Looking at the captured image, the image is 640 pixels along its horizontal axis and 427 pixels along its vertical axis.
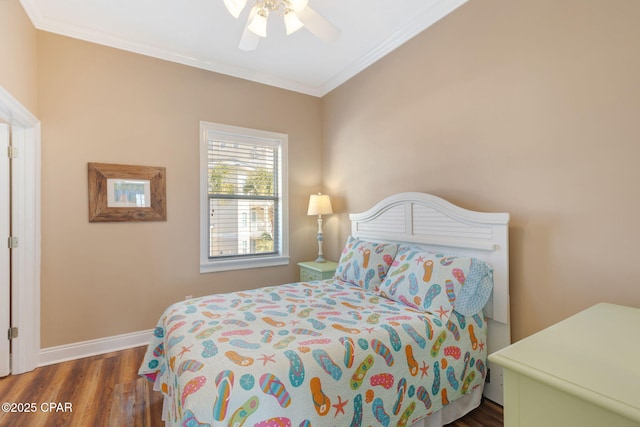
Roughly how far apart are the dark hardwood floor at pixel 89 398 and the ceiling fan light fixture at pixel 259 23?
2493 mm

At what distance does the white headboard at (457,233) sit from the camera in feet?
6.23

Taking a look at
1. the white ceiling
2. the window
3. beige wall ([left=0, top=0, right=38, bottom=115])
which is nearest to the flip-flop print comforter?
the window

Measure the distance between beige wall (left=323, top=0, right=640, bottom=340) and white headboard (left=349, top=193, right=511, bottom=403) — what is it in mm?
125

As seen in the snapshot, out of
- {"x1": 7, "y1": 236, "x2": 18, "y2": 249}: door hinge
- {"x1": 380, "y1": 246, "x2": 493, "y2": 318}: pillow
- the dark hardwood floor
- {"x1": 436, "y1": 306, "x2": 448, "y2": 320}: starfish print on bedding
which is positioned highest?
{"x1": 7, "y1": 236, "x2": 18, "y2": 249}: door hinge

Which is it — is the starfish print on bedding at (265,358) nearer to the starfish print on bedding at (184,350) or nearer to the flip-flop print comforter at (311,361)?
the flip-flop print comforter at (311,361)

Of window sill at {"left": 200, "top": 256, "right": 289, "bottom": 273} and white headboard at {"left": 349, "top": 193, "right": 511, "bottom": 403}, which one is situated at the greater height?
white headboard at {"left": 349, "top": 193, "right": 511, "bottom": 403}

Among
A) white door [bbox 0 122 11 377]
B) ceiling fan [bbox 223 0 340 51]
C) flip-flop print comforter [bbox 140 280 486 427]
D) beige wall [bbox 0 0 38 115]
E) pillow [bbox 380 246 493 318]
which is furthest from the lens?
white door [bbox 0 122 11 377]

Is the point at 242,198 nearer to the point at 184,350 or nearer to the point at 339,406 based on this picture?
the point at 184,350

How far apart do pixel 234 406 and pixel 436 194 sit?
2055mm

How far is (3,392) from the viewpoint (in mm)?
2109

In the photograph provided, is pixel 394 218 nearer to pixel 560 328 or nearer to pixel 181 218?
pixel 560 328

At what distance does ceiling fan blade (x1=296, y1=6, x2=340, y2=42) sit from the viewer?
1.81 m

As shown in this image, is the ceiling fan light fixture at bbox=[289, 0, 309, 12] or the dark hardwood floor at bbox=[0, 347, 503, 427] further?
the dark hardwood floor at bbox=[0, 347, 503, 427]

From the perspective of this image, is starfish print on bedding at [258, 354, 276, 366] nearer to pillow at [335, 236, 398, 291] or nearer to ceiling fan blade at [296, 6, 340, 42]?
pillow at [335, 236, 398, 291]
